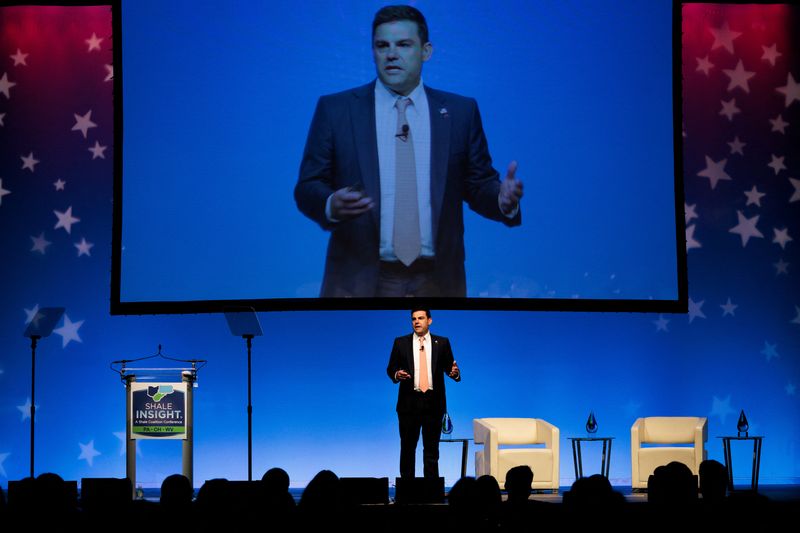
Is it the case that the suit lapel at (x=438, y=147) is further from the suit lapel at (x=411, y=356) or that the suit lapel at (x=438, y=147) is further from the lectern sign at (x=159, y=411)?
the lectern sign at (x=159, y=411)

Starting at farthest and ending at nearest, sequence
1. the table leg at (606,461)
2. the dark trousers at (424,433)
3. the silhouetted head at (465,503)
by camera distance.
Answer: the table leg at (606,461), the dark trousers at (424,433), the silhouetted head at (465,503)

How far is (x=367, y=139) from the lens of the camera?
27.5 feet

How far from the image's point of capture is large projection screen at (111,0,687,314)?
8406 millimetres

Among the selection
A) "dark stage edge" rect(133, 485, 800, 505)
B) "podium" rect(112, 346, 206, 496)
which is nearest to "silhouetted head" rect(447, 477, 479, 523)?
"dark stage edge" rect(133, 485, 800, 505)

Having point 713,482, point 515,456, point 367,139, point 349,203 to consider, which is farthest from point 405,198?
point 713,482

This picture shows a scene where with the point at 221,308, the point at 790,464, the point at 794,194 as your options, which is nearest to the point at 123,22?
the point at 221,308

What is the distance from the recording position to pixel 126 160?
853cm

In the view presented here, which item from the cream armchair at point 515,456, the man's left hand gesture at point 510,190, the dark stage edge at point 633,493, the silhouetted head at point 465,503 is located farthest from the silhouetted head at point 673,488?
the man's left hand gesture at point 510,190

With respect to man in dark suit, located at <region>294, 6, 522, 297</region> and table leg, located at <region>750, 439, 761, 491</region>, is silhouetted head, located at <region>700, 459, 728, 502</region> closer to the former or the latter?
man in dark suit, located at <region>294, 6, 522, 297</region>

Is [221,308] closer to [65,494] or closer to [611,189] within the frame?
[611,189]

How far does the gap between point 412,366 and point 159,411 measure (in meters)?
1.86

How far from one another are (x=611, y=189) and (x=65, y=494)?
18.3 ft

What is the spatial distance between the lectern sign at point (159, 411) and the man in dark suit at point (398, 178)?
152 centimetres

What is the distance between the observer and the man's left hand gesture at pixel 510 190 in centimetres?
843
